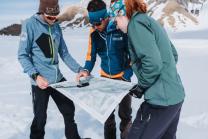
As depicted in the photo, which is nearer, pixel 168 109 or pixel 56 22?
pixel 168 109

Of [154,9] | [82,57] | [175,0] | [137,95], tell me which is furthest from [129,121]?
[175,0]

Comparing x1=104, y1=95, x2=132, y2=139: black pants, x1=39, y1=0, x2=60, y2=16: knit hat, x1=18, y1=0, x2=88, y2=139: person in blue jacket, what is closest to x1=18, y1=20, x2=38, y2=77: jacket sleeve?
x1=18, y1=0, x2=88, y2=139: person in blue jacket

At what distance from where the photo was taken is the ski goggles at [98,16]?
4.04 m

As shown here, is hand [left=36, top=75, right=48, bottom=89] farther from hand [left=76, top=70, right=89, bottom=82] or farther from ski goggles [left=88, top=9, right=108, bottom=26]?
ski goggles [left=88, top=9, right=108, bottom=26]

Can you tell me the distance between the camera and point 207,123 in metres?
5.95

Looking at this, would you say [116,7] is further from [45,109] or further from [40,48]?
[45,109]

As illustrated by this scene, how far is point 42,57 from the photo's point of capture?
165 inches

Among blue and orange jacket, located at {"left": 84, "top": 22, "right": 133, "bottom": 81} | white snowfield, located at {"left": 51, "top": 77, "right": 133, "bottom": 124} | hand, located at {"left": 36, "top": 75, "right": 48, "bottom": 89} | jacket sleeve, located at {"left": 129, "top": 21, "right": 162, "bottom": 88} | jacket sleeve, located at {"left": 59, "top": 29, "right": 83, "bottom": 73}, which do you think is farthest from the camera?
jacket sleeve, located at {"left": 59, "top": 29, "right": 83, "bottom": 73}

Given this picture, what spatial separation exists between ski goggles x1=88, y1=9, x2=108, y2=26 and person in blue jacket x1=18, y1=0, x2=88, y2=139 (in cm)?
39

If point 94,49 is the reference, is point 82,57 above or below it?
below

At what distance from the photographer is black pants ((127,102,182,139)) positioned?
3.03m

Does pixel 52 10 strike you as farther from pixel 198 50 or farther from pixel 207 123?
pixel 198 50

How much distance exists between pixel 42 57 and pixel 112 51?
31.3 inches

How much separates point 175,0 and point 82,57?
83.2m
